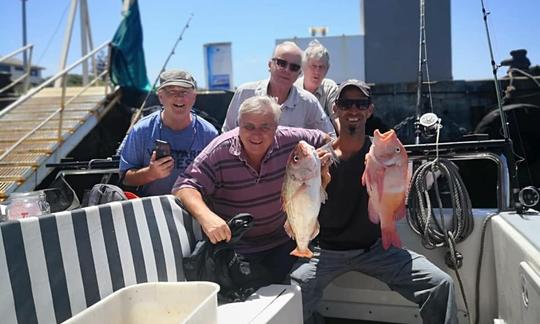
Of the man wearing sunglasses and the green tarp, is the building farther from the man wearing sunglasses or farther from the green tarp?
the man wearing sunglasses

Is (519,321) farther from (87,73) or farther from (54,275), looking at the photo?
(87,73)

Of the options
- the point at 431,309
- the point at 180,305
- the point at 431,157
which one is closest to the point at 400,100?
the point at 431,157

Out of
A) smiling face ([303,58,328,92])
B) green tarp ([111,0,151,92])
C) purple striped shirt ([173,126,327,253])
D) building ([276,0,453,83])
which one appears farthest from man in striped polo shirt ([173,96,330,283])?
building ([276,0,453,83])

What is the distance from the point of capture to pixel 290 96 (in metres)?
3.93

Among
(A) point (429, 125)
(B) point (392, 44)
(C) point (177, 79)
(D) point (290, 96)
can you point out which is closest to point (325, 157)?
(A) point (429, 125)

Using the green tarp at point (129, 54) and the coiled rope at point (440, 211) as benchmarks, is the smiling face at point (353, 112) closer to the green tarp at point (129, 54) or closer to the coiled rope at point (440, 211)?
the coiled rope at point (440, 211)

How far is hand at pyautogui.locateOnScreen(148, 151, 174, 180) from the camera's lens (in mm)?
3244

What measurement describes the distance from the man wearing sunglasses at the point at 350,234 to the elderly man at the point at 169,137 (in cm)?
112

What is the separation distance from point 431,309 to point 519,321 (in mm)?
483

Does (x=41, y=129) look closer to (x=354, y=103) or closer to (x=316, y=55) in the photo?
(x=316, y=55)

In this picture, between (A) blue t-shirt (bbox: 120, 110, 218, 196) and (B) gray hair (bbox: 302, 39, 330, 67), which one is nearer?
(A) blue t-shirt (bbox: 120, 110, 218, 196)

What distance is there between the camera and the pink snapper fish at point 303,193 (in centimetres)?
249

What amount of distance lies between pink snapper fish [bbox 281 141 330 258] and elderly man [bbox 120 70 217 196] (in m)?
1.20

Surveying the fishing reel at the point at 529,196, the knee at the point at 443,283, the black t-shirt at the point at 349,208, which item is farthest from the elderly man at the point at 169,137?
the fishing reel at the point at 529,196
